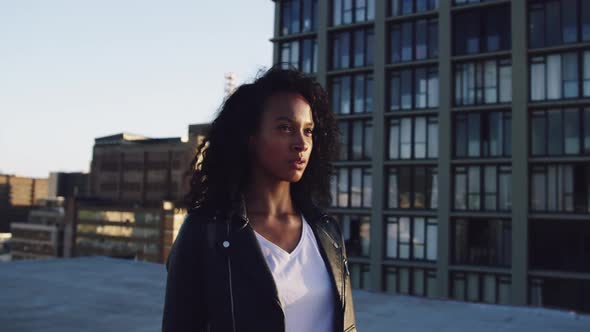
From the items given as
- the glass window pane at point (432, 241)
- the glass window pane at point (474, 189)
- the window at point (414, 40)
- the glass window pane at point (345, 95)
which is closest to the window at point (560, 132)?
the glass window pane at point (474, 189)

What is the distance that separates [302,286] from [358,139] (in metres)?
24.1

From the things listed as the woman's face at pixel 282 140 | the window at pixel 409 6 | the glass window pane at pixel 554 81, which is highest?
the window at pixel 409 6

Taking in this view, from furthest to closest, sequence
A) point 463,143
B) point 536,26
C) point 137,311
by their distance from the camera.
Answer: point 463,143, point 536,26, point 137,311

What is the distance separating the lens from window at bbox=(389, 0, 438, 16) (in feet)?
80.2

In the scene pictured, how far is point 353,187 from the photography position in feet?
84.9

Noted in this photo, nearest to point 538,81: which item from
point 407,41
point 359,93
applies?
point 407,41

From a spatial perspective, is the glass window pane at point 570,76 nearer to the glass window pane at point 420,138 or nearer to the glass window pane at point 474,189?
the glass window pane at point 474,189

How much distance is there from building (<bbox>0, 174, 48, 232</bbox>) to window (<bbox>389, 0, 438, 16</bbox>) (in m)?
140

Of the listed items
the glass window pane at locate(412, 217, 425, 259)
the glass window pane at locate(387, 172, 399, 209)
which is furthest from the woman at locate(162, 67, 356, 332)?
the glass window pane at locate(387, 172, 399, 209)

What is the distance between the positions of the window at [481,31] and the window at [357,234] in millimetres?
9354

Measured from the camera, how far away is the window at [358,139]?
25703 millimetres

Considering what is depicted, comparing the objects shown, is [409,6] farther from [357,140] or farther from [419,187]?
[419,187]

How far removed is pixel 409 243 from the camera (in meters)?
24.3

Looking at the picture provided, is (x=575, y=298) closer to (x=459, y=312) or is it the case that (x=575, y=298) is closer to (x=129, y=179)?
(x=459, y=312)
